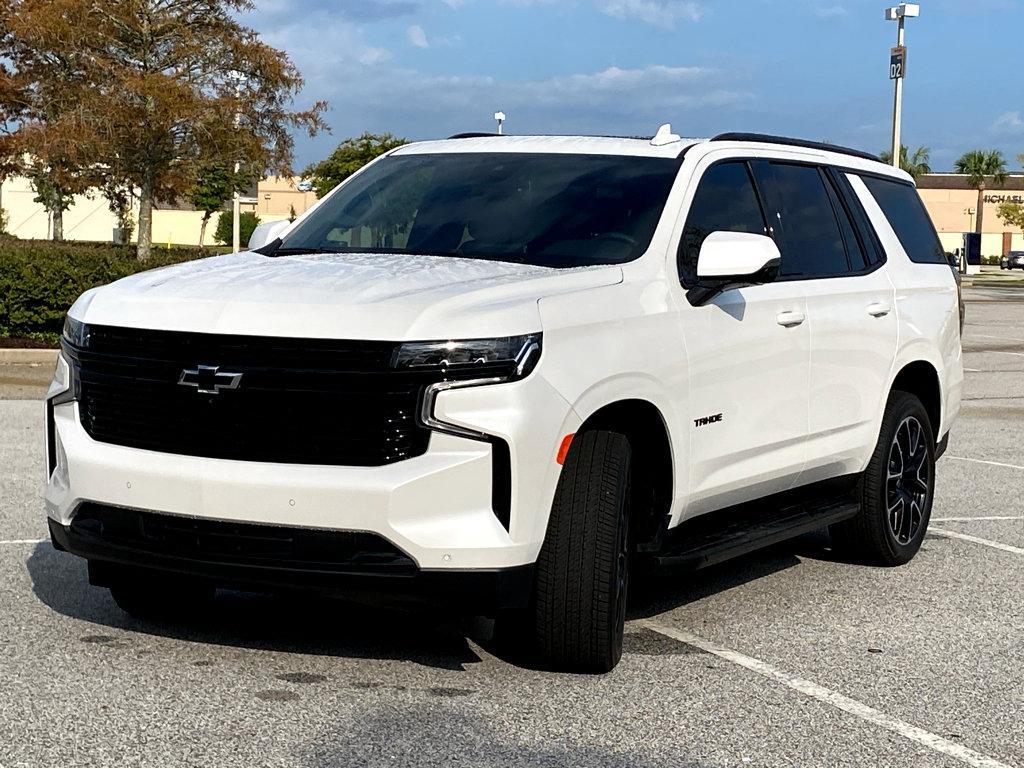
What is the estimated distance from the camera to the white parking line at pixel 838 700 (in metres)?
4.72

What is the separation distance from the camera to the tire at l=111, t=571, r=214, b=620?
5.86m

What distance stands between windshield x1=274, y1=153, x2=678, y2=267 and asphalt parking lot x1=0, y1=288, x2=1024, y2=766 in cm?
149

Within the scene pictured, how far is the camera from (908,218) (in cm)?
823

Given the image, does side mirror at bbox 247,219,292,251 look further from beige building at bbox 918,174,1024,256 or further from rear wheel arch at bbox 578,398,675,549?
beige building at bbox 918,174,1024,256

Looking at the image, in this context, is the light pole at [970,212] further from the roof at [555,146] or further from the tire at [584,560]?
the tire at [584,560]

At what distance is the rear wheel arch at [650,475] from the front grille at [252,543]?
1.18 meters

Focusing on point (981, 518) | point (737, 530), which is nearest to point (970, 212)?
point (981, 518)

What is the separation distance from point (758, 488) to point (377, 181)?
7.13ft

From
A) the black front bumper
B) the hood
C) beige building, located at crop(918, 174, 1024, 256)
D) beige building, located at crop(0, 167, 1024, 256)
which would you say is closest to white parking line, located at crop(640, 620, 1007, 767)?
the black front bumper

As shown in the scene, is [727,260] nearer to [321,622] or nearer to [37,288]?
[321,622]

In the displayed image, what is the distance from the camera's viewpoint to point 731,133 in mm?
6957

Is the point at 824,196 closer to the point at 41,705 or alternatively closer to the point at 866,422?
the point at 866,422

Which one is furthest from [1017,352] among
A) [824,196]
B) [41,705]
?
[41,705]

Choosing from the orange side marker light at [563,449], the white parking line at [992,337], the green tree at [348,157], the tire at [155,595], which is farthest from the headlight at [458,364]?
the green tree at [348,157]
